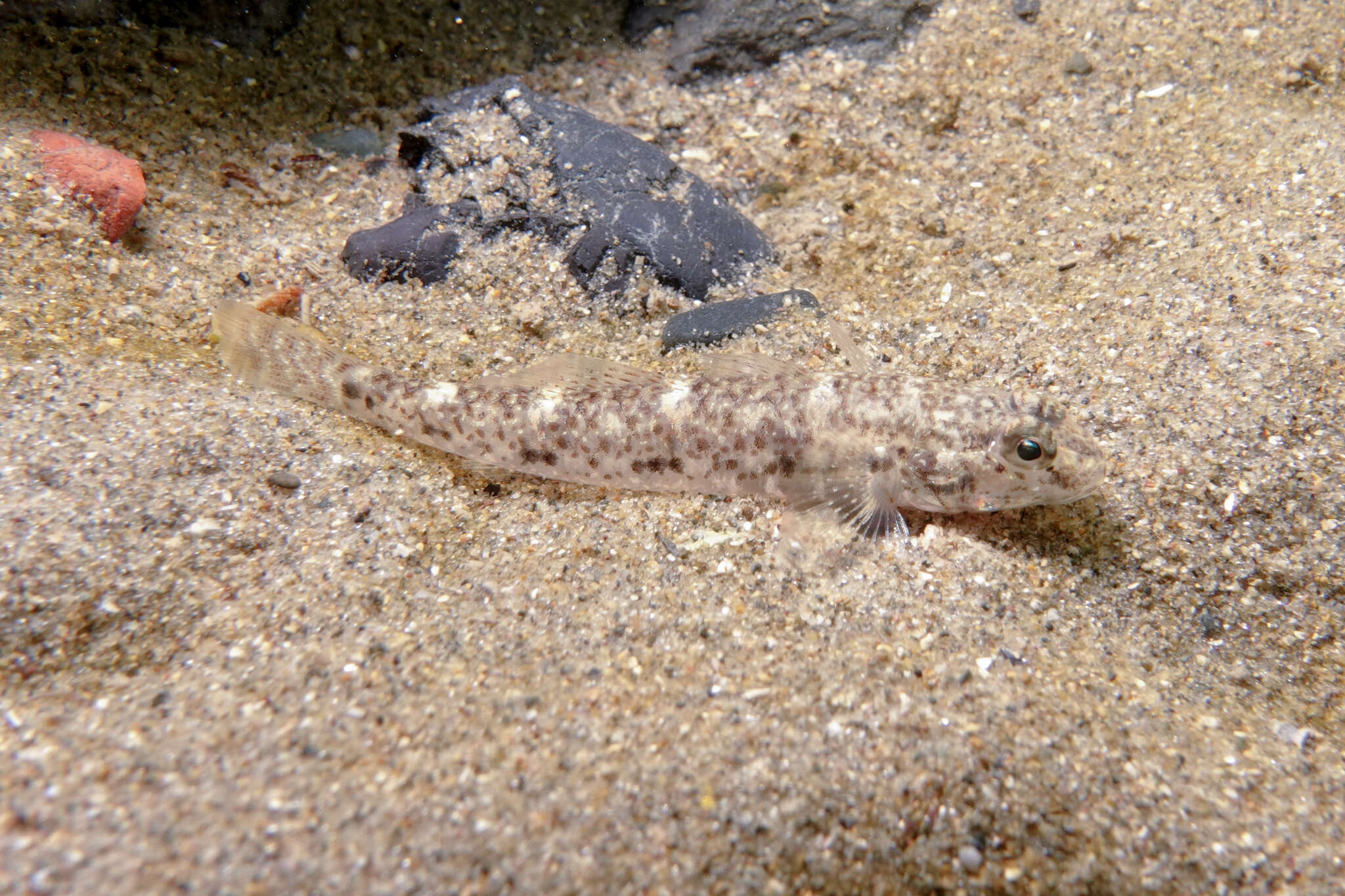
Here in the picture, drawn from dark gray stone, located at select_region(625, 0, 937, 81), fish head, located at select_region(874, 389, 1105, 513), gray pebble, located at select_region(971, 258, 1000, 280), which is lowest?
fish head, located at select_region(874, 389, 1105, 513)

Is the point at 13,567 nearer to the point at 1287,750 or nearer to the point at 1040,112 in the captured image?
the point at 1287,750

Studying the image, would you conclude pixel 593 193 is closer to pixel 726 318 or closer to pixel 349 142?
pixel 726 318

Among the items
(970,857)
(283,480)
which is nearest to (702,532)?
(970,857)

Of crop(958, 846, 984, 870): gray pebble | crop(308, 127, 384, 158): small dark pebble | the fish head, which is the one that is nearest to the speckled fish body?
the fish head

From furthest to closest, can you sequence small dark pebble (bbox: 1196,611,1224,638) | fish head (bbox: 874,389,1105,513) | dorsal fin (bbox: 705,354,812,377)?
dorsal fin (bbox: 705,354,812,377)
fish head (bbox: 874,389,1105,513)
small dark pebble (bbox: 1196,611,1224,638)

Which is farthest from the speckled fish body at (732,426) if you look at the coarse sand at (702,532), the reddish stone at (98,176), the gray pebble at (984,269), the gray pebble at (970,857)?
the gray pebble at (970,857)

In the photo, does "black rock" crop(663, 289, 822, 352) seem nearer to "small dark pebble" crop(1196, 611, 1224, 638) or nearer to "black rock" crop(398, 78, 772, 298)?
"black rock" crop(398, 78, 772, 298)

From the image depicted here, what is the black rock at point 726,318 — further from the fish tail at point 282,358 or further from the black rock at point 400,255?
the fish tail at point 282,358
